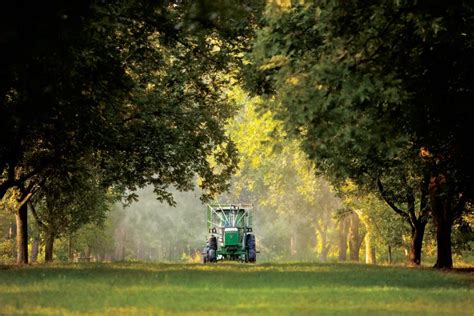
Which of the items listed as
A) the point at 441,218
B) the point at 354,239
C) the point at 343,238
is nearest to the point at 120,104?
the point at 441,218

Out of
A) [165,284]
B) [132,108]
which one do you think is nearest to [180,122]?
[132,108]

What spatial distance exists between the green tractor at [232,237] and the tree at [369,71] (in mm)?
17398

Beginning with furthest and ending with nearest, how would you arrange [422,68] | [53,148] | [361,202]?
1. [361,202]
2. [53,148]
3. [422,68]

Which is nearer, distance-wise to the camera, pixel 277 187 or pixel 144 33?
pixel 144 33

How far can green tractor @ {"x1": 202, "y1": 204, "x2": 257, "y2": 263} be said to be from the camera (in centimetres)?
4356

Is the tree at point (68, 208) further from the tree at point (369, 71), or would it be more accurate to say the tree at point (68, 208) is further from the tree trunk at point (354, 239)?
the tree trunk at point (354, 239)

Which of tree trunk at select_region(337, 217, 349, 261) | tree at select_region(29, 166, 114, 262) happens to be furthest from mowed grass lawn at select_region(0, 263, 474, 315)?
tree trunk at select_region(337, 217, 349, 261)

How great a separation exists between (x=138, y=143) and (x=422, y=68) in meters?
13.1

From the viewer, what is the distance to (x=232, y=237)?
4528 centimetres

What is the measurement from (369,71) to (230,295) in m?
5.50

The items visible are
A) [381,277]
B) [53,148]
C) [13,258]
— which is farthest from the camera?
[13,258]

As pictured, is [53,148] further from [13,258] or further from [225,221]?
[13,258]

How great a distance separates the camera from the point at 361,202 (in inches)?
2039

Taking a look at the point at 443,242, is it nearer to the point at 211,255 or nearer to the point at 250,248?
the point at 250,248
